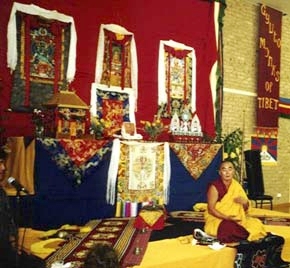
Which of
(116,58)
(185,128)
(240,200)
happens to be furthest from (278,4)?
(240,200)

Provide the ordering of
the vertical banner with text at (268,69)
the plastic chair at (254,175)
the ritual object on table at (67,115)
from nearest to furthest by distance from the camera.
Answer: the ritual object on table at (67,115) < the plastic chair at (254,175) < the vertical banner with text at (268,69)

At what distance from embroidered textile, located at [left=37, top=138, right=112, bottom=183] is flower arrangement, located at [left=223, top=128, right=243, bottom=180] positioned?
244 centimetres

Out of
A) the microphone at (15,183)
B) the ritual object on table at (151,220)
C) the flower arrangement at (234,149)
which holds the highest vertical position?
the flower arrangement at (234,149)

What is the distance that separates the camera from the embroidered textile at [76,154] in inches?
192

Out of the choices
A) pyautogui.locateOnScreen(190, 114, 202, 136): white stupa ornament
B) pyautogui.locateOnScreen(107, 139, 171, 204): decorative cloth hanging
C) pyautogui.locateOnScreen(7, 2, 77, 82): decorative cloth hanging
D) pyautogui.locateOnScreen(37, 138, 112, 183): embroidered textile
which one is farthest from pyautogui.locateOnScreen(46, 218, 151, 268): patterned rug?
pyautogui.locateOnScreen(190, 114, 202, 136): white stupa ornament

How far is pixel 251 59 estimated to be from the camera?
8.46 m

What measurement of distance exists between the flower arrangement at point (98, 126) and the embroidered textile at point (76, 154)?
427 mm

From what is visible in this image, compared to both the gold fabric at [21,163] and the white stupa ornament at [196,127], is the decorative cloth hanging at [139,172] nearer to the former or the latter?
the gold fabric at [21,163]

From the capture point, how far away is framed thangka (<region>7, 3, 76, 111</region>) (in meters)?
5.45

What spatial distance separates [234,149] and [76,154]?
10.0 ft

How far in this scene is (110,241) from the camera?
427 centimetres

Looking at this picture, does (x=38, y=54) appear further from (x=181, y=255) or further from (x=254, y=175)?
(x=254, y=175)

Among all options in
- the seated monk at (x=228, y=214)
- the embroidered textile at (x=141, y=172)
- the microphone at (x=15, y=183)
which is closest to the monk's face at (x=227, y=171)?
the seated monk at (x=228, y=214)

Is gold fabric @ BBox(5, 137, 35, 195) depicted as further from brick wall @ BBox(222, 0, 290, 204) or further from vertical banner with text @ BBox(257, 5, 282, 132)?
vertical banner with text @ BBox(257, 5, 282, 132)
